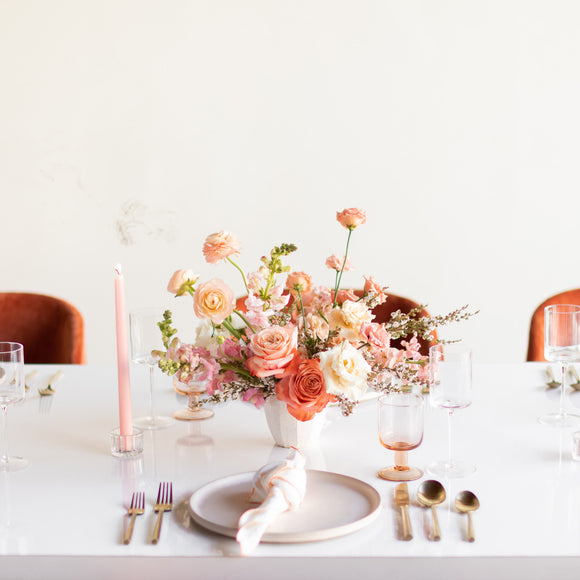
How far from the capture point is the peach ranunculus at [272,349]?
51.3 inches

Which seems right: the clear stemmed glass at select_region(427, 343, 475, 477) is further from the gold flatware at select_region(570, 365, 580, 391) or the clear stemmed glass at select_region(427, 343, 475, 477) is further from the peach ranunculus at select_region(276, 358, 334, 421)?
the gold flatware at select_region(570, 365, 580, 391)

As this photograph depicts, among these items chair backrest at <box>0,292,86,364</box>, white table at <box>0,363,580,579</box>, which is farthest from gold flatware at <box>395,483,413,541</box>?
chair backrest at <box>0,292,86,364</box>

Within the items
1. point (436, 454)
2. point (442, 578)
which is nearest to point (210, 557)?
point (442, 578)

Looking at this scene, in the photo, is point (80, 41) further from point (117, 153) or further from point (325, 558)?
point (325, 558)

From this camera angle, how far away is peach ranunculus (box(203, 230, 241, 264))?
1.37 m

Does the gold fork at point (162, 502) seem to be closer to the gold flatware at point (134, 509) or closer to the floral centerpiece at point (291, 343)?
the gold flatware at point (134, 509)

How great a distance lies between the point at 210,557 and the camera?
1.06m

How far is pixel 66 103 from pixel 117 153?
0.29 m

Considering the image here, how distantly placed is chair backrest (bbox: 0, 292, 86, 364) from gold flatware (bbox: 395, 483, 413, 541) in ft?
4.49

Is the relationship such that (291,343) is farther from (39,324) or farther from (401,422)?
(39,324)

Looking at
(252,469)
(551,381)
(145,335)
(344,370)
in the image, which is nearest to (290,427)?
(252,469)

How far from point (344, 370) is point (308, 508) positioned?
0.21m

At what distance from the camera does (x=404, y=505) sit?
47.7 inches

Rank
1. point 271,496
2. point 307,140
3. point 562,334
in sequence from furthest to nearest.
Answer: point 307,140 → point 562,334 → point 271,496
